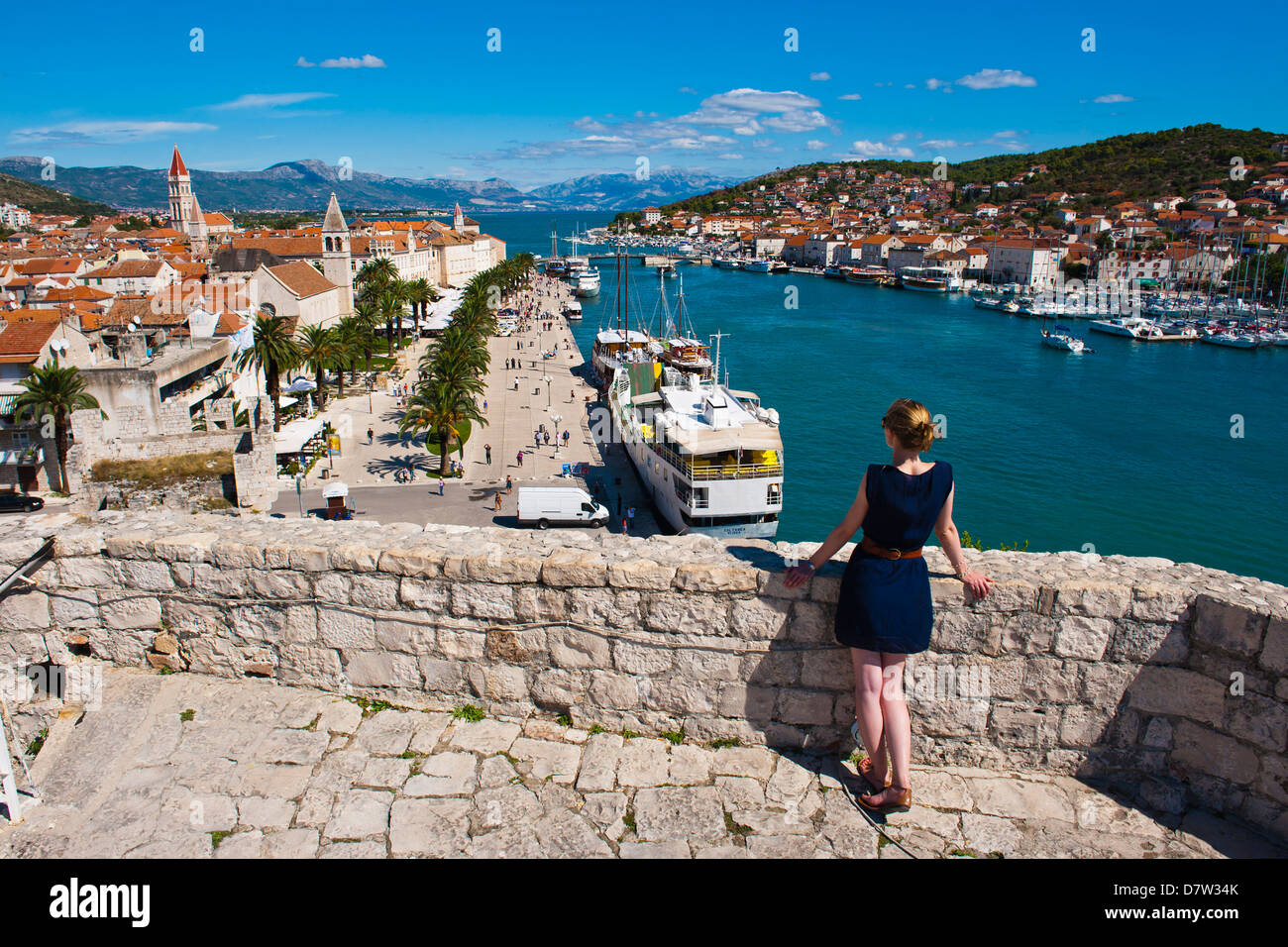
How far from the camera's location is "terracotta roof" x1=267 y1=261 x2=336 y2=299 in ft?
185

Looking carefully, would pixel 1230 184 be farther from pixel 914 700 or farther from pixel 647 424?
pixel 914 700

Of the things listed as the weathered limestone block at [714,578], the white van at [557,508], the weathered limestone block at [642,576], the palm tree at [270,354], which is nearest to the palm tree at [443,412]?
the white van at [557,508]

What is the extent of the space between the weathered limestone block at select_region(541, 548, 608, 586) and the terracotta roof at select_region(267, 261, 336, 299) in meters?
57.4

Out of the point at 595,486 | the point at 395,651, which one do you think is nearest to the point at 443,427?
the point at 595,486

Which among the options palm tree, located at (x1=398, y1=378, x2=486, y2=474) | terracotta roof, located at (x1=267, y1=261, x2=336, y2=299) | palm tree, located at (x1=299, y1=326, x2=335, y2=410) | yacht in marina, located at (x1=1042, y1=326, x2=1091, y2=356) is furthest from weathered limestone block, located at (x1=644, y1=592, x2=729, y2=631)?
yacht in marina, located at (x1=1042, y1=326, x2=1091, y2=356)

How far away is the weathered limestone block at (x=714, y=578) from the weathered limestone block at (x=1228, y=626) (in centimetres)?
213

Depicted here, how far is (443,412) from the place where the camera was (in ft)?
106

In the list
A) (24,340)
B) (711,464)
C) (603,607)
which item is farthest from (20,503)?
(603,607)

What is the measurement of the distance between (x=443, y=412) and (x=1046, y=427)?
35.1 meters

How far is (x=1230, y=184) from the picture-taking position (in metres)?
155

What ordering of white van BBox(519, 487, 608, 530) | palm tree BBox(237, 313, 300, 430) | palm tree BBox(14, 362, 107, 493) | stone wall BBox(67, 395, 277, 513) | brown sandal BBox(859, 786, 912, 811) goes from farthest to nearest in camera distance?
palm tree BBox(237, 313, 300, 430) < palm tree BBox(14, 362, 107, 493) < white van BBox(519, 487, 608, 530) < stone wall BBox(67, 395, 277, 513) < brown sandal BBox(859, 786, 912, 811)

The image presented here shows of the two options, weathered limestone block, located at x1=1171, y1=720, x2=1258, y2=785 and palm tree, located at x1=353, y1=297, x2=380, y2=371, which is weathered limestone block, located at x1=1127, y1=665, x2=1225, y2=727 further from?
palm tree, located at x1=353, y1=297, x2=380, y2=371

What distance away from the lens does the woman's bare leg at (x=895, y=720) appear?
3.86m

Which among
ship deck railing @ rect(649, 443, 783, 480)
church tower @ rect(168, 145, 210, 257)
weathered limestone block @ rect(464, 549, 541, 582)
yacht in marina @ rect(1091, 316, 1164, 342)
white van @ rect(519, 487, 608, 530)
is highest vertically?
church tower @ rect(168, 145, 210, 257)
